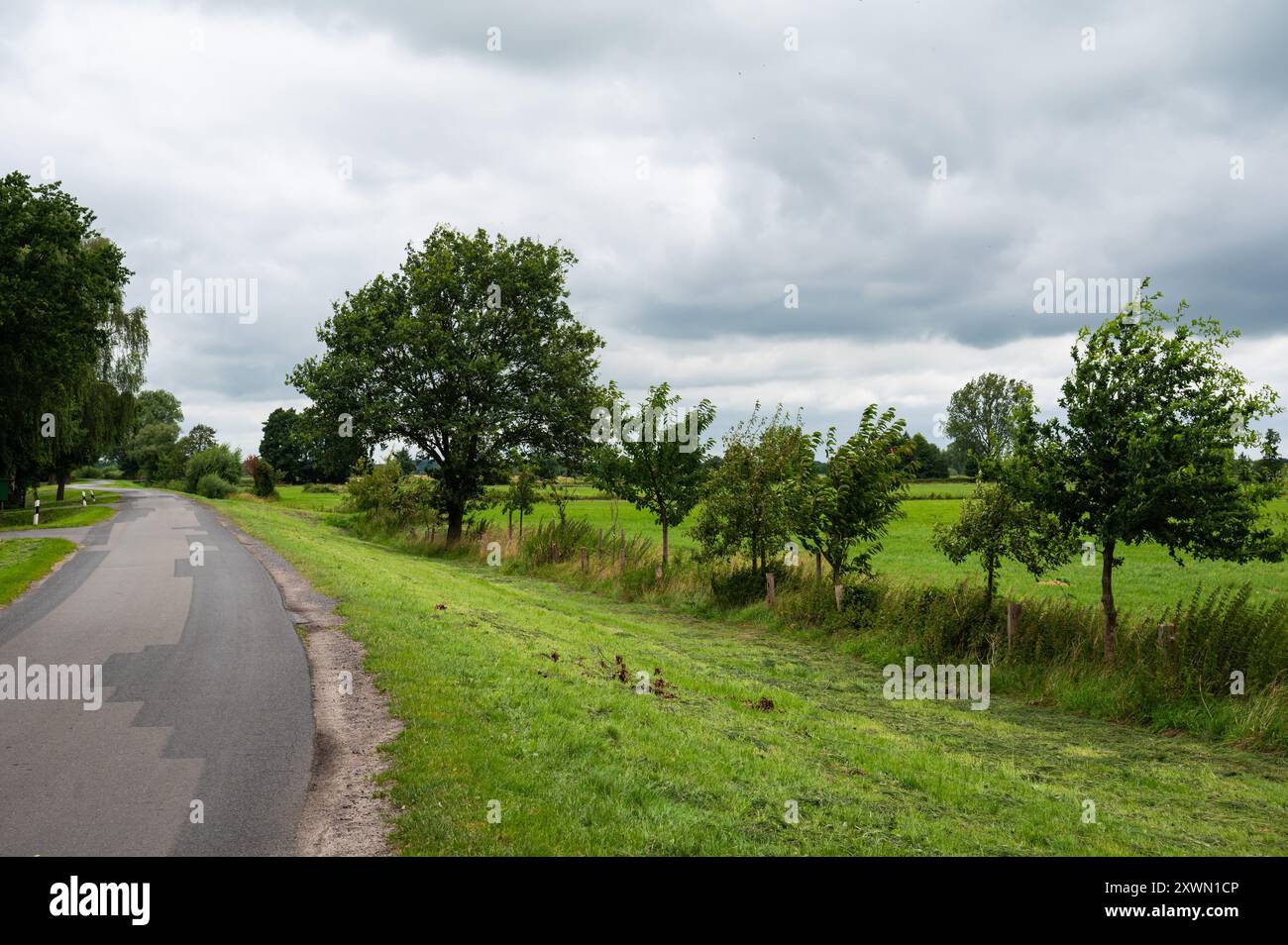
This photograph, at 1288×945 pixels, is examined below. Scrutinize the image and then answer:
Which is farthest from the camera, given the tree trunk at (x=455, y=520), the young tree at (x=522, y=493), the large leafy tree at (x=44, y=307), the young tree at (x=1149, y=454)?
the tree trunk at (x=455, y=520)

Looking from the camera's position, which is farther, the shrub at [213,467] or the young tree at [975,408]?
the young tree at [975,408]

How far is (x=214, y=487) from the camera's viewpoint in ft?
248

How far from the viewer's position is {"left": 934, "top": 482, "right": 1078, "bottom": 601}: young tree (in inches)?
592

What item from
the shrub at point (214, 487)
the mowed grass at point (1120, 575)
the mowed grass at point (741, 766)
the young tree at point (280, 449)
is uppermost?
the young tree at point (280, 449)

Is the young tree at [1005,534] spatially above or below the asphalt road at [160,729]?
above

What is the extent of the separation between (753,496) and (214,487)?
227 feet

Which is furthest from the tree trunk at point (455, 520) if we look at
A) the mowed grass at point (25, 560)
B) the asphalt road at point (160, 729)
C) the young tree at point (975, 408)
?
the young tree at point (975, 408)

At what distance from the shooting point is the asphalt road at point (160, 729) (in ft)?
19.7

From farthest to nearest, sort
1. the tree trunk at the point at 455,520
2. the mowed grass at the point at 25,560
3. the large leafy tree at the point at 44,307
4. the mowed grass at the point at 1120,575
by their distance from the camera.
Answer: the tree trunk at the point at 455,520, the large leafy tree at the point at 44,307, the mowed grass at the point at 1120,575, the mowed grass at the point at 25,560

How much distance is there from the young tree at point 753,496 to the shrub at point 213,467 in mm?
71767
